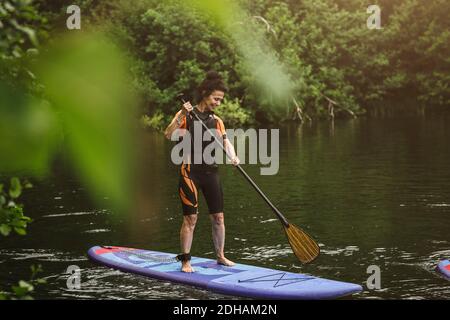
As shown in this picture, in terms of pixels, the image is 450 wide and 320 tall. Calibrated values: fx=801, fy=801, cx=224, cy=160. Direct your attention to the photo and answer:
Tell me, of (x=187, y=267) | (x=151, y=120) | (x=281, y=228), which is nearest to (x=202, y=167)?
(x=187, y=267)

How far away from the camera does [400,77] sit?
1876 inches

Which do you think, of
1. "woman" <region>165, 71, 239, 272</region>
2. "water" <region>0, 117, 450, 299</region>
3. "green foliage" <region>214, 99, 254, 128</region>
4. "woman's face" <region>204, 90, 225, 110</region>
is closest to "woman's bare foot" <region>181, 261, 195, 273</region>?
Answer: "woman" <region>165, 71, 239, 272</region>

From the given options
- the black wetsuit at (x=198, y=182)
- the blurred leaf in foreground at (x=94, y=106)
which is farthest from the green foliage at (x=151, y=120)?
the black wetsuit at (x=198, y=182)

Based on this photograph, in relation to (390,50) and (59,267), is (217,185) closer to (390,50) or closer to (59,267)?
(59,267)

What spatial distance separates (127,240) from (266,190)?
18.1ft

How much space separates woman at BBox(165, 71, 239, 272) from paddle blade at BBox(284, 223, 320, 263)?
80cm

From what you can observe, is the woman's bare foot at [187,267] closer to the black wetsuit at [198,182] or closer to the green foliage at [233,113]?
the black wetsuit at [198,182]

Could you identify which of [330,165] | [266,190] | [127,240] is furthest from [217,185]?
[330,165]

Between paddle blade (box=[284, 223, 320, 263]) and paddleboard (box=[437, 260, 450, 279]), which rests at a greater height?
paddle blade (box=[284, 223, 320, 263])

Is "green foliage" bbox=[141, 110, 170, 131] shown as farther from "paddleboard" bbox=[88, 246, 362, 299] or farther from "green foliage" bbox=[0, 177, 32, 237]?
"paddleboard" bbox=[88, 246, 362, 299]

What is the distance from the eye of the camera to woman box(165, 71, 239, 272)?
7426 mm

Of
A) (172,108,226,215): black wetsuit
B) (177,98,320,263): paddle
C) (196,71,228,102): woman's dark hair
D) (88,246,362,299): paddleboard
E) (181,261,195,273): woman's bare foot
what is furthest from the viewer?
(177,98,320,263): paddle

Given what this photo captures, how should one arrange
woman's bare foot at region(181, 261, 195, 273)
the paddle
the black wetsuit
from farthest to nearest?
the paddle < woman's bare foot at region(181, 261, 195, 273) < the black wetsuit
